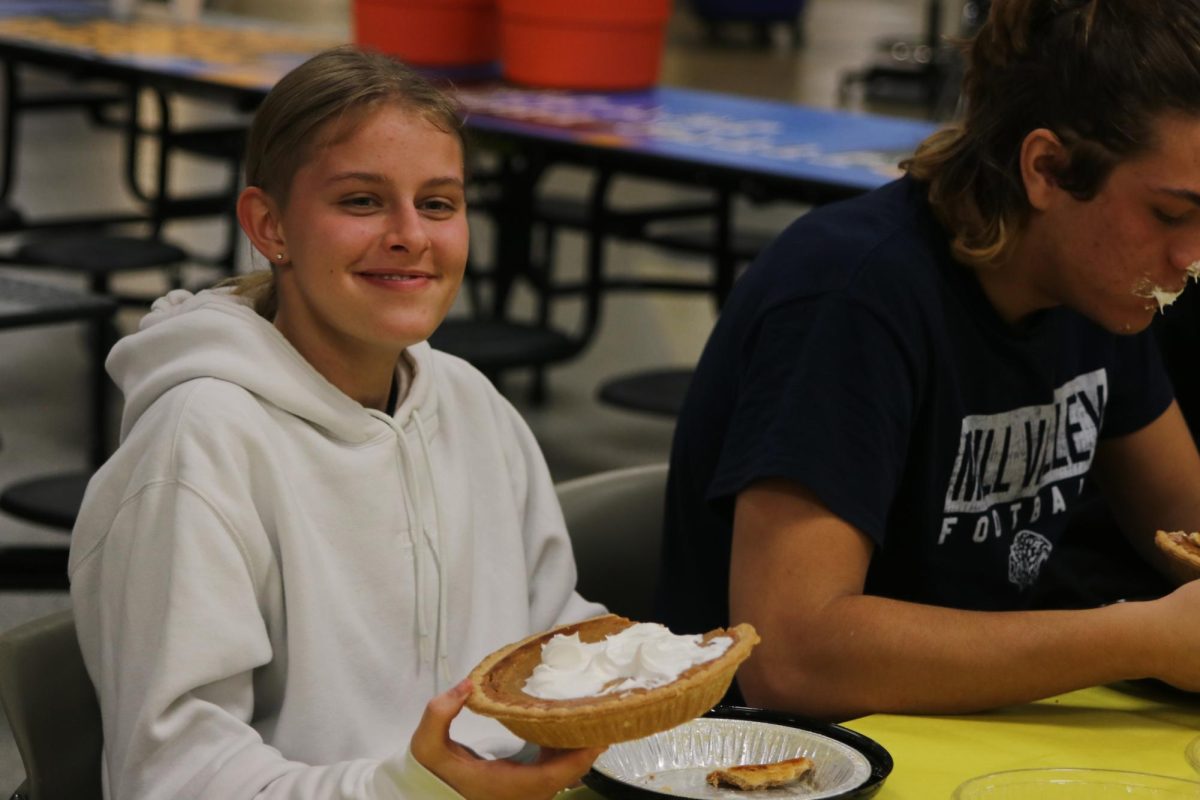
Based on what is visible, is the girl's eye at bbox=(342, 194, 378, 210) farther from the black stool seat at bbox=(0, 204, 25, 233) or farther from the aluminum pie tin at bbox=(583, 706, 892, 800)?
the black stool seat at bbox=(0, 204, 25, 233)

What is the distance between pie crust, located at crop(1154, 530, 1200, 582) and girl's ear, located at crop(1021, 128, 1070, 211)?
0.36 metres

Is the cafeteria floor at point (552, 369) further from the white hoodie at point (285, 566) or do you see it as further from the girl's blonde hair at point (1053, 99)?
the girl's blonde hair at point (1053, 99)

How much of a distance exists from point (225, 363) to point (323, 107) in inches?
9.7

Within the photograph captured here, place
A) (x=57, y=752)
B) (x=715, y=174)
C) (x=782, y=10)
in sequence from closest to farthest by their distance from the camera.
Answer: (x=57, y=752) < (x=715, y=174) < (x=782, y=10)

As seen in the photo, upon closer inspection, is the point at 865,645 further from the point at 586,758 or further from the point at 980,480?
the point at 586,758

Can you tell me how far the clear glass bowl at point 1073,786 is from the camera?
1.20m

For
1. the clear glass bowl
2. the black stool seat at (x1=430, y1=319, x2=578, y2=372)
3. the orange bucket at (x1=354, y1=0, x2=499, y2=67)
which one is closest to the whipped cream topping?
the clear glass bowl

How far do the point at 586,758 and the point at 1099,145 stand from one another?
820 millimetres

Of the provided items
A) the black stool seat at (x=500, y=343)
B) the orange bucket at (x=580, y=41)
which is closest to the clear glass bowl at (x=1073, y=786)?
the black stool seat at (x=500, y=343)

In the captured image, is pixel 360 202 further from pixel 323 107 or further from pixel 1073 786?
pixel 1073 786

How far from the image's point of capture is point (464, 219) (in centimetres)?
150

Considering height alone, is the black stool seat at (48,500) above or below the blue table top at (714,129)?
below

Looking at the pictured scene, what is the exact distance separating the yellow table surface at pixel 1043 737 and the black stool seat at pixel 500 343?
2330 mm

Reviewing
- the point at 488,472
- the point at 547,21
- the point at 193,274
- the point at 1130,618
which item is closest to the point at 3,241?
the point at 193,274
